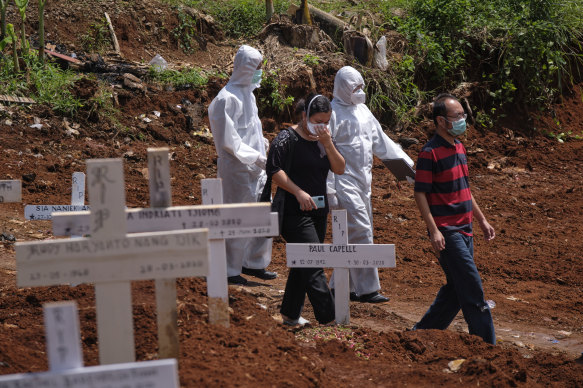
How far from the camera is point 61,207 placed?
560cm

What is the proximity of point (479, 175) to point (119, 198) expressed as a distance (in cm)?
956

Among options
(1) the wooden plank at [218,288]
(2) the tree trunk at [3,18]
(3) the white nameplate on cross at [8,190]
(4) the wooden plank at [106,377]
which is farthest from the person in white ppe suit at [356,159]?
(2) the tree trunk at [3,18]

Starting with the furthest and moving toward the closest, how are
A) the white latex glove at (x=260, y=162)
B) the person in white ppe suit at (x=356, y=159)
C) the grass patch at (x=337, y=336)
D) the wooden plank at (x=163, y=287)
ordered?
→ the person in white ppe suit at (x=356, y=159) < the white latex glove at (x=260, y=162) < the grass patch at (x=337, y=336) < the wooden plank at (x=163, y=287)

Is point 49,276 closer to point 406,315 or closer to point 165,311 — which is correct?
point 165,311

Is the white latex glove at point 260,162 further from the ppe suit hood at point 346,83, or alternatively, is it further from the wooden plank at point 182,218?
the wooden plank at point 182,218

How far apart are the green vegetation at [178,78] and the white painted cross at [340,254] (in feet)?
21.3

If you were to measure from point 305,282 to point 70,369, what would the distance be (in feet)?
9.50

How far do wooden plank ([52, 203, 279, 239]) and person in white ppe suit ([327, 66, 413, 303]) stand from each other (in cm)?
303

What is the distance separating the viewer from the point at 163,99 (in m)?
10.9

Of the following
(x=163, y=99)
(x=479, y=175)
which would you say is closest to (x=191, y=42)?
(x=163, y=99)

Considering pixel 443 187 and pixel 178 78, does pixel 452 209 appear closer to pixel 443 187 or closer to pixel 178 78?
pixel 443 187

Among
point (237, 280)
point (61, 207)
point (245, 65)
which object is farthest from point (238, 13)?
point (61, 207)

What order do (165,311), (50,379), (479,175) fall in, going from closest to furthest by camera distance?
1. (50,379)
2. (165,311)
3. (479,175)

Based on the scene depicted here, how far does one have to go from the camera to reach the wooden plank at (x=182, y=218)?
3289 mm
